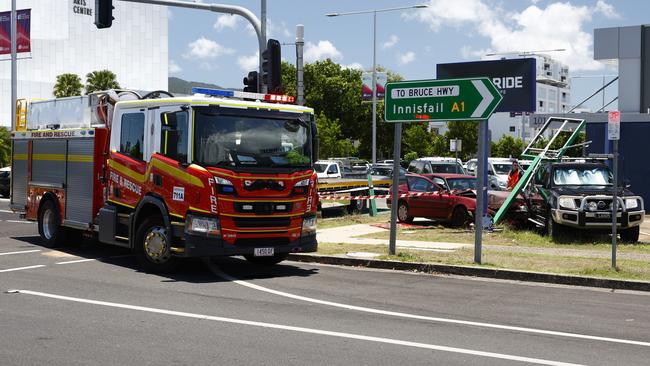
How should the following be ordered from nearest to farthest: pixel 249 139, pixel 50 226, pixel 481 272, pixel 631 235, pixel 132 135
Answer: pixel 249 139 → pixel 481 272 → pixel 132 135 → pixel 50 226 → pixel 631 235

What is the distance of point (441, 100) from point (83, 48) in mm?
92511

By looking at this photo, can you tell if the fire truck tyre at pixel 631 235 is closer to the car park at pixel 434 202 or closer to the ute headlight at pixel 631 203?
the ute headlight at pixel 631 203

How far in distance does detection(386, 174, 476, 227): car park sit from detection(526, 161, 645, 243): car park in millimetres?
1975

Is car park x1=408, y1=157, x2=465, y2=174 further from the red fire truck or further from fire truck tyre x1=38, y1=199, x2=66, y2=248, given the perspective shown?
the red fire truck

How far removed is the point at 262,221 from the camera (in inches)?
497

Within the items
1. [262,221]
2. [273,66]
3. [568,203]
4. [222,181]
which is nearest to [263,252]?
[262,221]

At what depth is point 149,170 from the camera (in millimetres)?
12977

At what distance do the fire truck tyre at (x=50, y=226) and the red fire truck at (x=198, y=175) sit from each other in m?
1.24

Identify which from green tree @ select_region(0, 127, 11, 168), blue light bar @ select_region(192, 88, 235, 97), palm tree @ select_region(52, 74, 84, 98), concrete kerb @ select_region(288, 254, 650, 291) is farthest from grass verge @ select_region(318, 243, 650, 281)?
palm tree @ select_region(52, 74, 84, 98)

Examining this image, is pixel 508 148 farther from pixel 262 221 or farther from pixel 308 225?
pixel 262 221

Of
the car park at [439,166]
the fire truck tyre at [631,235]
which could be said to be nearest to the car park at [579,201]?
the fire truck tyre at [631,235]

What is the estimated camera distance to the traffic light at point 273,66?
1875 cm

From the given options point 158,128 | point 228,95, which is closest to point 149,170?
point 158,128

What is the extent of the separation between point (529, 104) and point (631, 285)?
16.2 m
